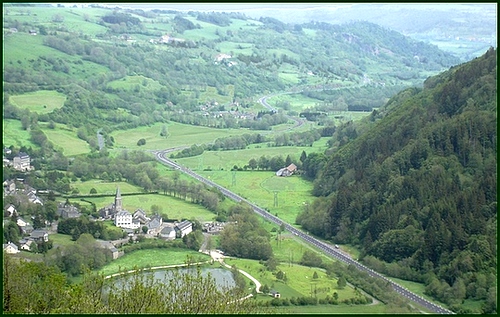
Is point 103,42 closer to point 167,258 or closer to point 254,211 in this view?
point 254,211

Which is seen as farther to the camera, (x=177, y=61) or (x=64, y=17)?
(x=64, y=17)

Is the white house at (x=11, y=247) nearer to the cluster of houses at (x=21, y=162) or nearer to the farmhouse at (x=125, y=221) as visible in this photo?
the farmhouse at (x=125, y=221)

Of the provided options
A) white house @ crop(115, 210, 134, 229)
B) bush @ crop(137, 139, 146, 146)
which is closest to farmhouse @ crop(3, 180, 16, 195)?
white house @ crop(115, 210, 134, 229)

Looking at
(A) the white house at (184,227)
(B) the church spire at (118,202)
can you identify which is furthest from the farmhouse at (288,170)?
(A) the white house at (184,227)

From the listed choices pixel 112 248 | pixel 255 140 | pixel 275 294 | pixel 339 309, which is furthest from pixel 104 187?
pixel 339 309

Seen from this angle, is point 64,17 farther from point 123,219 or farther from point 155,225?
point 155,225

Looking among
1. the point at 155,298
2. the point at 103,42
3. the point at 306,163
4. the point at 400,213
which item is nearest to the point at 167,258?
the point at 400,213

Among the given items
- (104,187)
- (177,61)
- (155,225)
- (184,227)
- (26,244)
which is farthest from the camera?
(177,61)
